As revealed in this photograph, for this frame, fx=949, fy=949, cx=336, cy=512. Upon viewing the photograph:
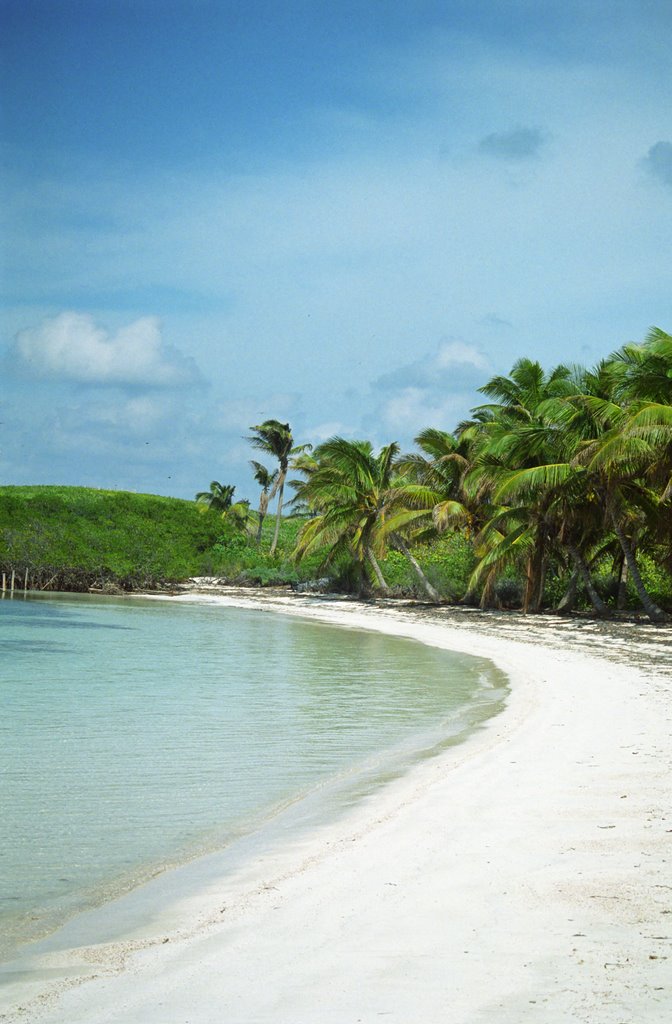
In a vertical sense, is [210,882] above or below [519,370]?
below

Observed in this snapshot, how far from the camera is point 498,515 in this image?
26.3 meters

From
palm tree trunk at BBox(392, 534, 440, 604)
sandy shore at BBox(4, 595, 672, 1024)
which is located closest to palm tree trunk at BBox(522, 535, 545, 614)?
palm tree trunk at BBox(392, 534, 440, 604)

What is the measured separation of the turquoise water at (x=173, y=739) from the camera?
18.7 ft

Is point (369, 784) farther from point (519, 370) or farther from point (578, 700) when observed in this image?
point (519, 370)

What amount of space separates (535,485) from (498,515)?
2.90 meters

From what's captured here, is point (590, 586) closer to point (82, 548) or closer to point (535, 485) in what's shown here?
point (535, 485)

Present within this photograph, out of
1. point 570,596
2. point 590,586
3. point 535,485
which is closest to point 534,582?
point 570,596

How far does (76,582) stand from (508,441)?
26.7 metres

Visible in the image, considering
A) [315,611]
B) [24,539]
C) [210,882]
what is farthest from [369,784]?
[24,539]

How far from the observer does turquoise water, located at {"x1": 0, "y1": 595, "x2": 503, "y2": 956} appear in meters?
5.71

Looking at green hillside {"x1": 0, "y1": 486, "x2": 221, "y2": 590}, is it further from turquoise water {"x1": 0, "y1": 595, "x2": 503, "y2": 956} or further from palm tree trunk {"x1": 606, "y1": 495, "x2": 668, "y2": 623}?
palm tree trunk {"x1": 606, "y1": 495, "x2": 668, "y2": 623}

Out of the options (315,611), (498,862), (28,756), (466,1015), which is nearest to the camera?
(466,1015)

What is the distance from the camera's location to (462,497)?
30.9 meters

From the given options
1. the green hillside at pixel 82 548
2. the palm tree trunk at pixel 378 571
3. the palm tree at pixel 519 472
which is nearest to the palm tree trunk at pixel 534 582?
the palm tree at pixel 519 472
